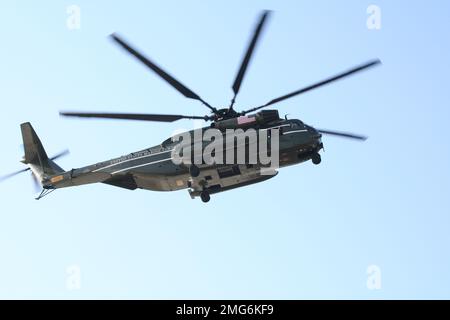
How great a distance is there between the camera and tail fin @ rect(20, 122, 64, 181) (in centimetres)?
4425

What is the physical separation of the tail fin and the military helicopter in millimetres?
1224

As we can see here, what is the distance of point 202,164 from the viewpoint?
127ft

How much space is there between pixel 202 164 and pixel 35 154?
11.7m

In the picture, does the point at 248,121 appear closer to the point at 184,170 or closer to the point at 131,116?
the point at 184,170

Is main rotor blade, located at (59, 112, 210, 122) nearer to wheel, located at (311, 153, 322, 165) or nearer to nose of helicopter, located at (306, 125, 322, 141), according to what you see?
nose of helicopter, located at (306, 125, 322, 141)

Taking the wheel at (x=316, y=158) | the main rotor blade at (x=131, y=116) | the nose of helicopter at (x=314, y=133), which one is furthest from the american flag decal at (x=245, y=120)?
the wheel at (x=316, y=158)

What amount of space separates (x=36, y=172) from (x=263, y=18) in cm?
1840

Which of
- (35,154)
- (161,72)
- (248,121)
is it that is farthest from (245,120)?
(35,154)

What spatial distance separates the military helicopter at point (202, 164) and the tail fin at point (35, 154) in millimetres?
1224

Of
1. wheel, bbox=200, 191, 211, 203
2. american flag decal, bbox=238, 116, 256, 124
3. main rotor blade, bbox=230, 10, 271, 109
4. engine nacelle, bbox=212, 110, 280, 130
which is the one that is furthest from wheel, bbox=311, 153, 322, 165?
wheel, bbox=200, 191, 211, 203

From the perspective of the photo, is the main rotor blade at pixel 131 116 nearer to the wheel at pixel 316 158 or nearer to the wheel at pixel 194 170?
the wheel at pixel 194 170

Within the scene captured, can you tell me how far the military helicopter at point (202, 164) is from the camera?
36062 mm
